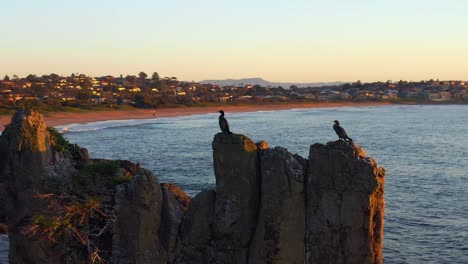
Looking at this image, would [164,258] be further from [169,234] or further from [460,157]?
[460,157]

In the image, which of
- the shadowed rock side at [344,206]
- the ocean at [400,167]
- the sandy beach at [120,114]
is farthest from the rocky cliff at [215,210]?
the sandy beach at [120,114]

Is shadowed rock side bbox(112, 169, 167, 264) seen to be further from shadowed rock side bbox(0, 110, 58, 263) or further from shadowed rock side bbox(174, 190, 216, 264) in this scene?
shadowed rock side bbox(0, 110, 58, 263)

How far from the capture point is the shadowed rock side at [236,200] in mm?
16094

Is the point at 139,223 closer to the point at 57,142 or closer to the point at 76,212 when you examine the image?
the point at 76,212

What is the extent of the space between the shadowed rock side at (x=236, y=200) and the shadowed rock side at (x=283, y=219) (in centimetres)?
63

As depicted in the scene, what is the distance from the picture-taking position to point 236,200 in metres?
16.2

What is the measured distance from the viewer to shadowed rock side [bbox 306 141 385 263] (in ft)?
48.3

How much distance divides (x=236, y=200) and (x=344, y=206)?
10.0ft

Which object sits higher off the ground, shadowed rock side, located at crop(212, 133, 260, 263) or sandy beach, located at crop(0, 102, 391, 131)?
shadowed rock side, located at crop(212, 133, 260, 263)

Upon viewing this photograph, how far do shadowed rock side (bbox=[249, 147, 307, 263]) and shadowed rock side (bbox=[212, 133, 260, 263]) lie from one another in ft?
2.05

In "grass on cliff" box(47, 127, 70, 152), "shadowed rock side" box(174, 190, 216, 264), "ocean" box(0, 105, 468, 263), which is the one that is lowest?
"ocean" box(0, 105, 468, 263)

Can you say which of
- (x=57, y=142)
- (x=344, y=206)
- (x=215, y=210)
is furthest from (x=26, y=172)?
(x=344, y=206)

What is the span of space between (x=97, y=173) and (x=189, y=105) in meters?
166

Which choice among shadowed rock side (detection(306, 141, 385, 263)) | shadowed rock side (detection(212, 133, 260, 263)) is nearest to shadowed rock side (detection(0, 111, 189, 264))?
shadowed rock side (detection(212, 133, 260, 263))
